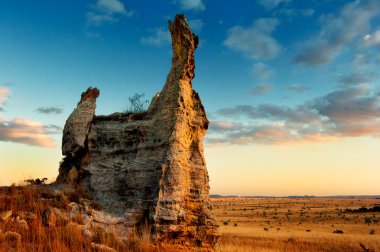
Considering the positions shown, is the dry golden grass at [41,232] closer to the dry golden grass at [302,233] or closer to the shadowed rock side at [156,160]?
the shadowed rock side at [156,160]

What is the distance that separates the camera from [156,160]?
1260 centimetres

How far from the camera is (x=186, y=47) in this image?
13727 millimetres

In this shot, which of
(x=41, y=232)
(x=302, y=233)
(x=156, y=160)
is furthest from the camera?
(x=302, y=233)

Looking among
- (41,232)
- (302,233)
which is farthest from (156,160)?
(302,233)

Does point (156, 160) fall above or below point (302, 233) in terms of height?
above

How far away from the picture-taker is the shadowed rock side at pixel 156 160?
11609 millimetres

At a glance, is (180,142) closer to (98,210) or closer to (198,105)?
(198,105)

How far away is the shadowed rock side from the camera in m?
11.6

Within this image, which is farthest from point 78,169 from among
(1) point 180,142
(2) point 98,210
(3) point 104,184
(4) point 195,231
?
(4) point 195,231

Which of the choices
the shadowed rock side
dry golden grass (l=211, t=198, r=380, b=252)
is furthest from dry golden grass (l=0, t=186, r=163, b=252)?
dry golden grass (l=211, t=198, r=380, b=252)

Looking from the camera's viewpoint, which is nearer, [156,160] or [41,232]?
[41,232]

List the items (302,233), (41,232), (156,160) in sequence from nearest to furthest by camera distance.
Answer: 1. (41,232)
2. (156,160)
3. (302,233)

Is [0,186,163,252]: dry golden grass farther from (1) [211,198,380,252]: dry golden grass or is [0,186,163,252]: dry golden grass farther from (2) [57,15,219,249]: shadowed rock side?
(1) [211,198,380,252]: dry golden grass

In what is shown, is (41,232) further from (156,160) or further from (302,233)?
(302,233)
